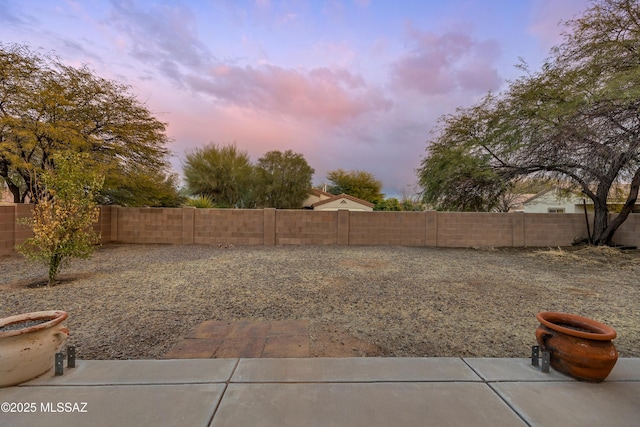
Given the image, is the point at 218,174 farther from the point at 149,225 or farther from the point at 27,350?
the point at 27,350

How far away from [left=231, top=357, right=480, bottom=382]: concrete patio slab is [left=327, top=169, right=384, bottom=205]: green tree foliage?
4551 cm

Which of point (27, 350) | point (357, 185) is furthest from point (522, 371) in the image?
point (357, 185)

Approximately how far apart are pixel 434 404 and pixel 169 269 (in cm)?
760

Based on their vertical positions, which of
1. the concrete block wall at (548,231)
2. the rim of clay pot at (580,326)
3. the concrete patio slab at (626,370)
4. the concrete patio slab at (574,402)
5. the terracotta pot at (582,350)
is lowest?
the concrete patio slab at (574,402)

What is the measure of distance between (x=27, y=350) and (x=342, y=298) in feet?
14.1

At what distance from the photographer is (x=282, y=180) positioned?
112 feet

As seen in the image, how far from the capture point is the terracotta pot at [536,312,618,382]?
2867 millimetres

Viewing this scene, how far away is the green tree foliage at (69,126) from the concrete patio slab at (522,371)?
11783mm

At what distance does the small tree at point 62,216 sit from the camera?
6.52 metres

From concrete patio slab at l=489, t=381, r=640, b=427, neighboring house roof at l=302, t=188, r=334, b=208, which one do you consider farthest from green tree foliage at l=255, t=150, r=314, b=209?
concrete patio slab at l=489, t=381, r=640, b=427

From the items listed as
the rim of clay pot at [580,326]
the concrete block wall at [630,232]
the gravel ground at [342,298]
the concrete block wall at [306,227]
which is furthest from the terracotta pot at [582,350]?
the concrete block wall at [630,232]

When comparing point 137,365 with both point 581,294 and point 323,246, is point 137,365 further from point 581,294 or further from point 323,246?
point 323,246

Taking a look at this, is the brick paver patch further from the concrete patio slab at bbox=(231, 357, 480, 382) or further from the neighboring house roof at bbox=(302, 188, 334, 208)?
the neighboring house roof at bbox=(302, 188, 334, 208)

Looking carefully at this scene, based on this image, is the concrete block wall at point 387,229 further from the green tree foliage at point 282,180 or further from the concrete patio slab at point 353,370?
the green tree foliage at point 282,180
